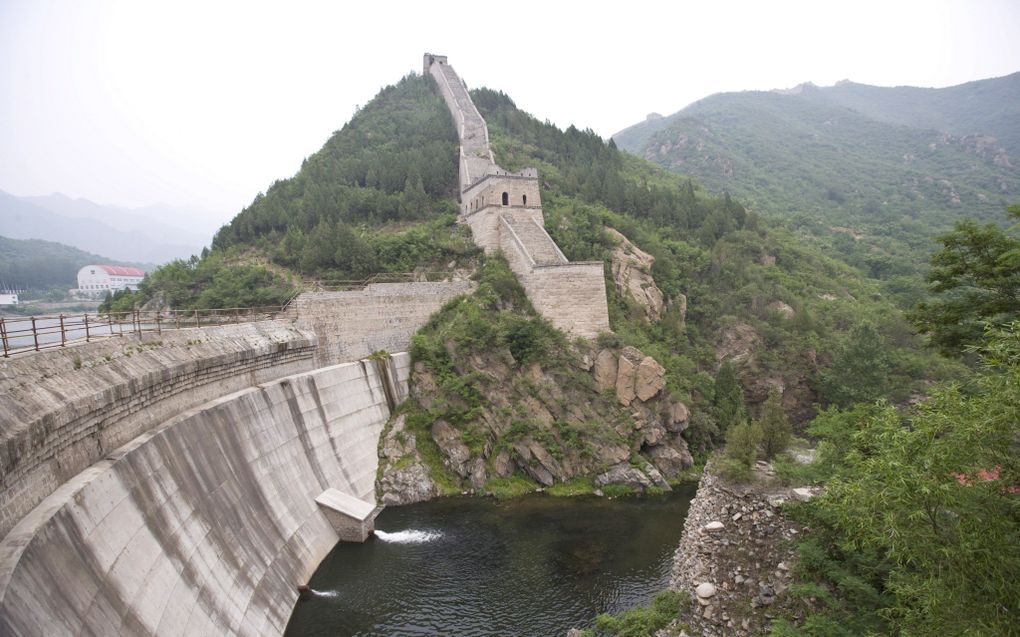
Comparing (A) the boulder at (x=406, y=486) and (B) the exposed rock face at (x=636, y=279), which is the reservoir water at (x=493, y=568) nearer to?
(A) the boulder at (x=406, y=486)

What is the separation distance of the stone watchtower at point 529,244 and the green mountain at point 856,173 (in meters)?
36.2

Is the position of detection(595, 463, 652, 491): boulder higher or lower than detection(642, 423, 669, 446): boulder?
lower

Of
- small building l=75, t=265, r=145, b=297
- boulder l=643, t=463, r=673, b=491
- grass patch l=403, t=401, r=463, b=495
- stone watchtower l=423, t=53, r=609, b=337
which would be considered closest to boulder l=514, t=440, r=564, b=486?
grass patch l=403, t=401, r=463, b=495

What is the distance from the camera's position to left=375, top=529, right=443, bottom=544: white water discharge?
2513 cm

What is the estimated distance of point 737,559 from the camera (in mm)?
18312

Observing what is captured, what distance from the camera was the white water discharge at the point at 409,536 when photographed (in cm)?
2513

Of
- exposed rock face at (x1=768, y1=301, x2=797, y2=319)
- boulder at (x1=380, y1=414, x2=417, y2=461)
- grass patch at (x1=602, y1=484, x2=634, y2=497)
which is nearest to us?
grass patch at (x1=602, y1=484, x2=634, y2=497)

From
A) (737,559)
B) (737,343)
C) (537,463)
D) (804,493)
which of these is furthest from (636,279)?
(737,559)

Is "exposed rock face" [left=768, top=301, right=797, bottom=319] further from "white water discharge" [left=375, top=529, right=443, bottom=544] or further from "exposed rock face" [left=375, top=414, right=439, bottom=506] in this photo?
"white water discharge" [left=375, top=529, right=443, bottom=544]

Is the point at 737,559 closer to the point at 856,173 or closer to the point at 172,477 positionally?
the point at 172,477

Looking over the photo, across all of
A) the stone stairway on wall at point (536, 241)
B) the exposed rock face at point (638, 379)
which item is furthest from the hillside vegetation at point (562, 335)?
the stone stairway on wall at point (536, 241)

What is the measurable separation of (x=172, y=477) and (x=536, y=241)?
31927mm

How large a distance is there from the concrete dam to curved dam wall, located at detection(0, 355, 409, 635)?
5 cm

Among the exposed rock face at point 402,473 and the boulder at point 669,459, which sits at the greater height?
the exposed rock face at point 402,473
